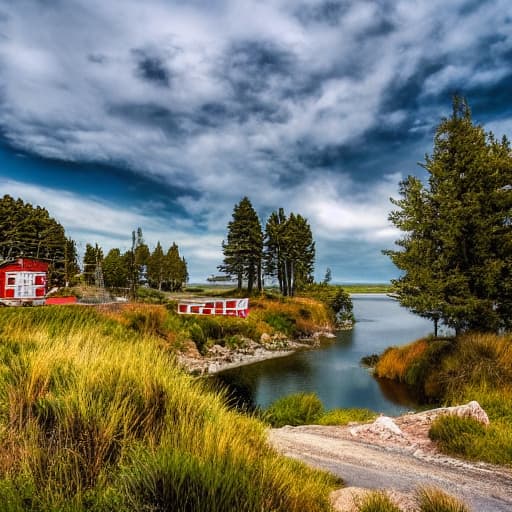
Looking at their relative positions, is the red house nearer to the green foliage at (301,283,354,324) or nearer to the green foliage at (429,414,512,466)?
the green foliage at (429,414,512,466)

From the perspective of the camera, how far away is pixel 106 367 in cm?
399

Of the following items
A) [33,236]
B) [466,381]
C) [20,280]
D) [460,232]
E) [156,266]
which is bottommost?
[466,381]

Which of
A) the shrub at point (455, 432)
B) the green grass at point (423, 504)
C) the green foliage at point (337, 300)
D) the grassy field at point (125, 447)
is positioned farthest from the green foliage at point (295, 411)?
the green foliage at point (337, 300)

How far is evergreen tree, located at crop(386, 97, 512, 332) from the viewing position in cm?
1320

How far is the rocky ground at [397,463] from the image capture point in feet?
12.5

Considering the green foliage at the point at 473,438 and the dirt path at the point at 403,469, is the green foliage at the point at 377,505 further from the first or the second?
the green foliage at the point at 473,438

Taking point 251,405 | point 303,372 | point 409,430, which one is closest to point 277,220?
point 303,372

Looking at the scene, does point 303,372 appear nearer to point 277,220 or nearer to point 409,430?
point 409,430

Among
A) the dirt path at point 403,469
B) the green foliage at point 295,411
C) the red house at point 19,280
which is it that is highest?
the red house at point 19,280

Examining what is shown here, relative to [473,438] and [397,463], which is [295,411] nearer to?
[473,438]

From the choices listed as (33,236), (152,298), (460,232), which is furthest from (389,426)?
(33,236)

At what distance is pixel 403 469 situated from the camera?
189 inches

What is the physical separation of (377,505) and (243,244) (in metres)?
39.9

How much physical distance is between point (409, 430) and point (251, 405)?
7365 millimetres
